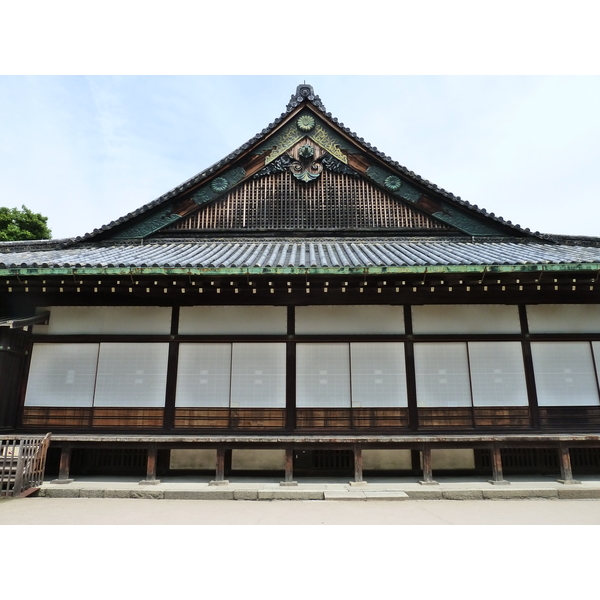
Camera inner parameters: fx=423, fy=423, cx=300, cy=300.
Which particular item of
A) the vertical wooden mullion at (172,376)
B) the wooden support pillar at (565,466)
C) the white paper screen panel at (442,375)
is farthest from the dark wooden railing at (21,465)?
the wooden support pillar at (565,466)

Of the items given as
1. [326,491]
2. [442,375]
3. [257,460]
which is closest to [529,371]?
[442,375]

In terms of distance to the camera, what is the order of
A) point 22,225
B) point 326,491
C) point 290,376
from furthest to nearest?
point 22,225 < point 290,376 < point 326,491

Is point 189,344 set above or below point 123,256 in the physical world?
below

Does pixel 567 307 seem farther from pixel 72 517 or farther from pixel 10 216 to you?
pixel 10 216

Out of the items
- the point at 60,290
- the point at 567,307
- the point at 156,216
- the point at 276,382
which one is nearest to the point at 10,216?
the point at 156,216

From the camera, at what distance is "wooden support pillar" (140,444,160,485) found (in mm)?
7652

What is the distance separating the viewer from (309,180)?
11.5 m

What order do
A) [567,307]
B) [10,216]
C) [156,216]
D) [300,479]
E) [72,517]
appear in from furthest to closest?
[10,216] → [156,216] → [567,307] → [300,479] → [72,517]

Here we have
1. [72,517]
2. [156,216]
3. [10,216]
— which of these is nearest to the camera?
[72,517]

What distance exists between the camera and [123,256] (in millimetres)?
9141

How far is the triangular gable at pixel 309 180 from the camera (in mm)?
11164

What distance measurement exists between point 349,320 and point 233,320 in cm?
239

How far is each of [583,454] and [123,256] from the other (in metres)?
10.4

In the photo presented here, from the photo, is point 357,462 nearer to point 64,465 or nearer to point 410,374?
point 410,374
